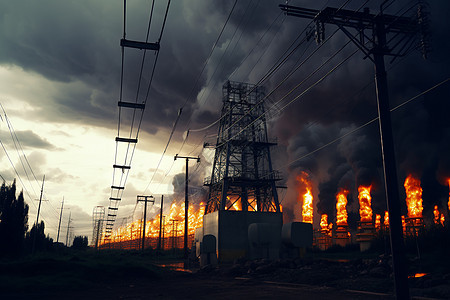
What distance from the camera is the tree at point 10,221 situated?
4217cm

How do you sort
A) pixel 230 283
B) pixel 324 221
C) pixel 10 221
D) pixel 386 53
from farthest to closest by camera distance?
pixel 324 221, pixel 10 221, pixel 230 283, pixel 386 53

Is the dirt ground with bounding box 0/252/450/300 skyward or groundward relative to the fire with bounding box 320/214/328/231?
groundward

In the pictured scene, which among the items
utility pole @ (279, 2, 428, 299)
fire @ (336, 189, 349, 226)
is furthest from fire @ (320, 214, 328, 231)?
utility pole @ (279, 2, 428, 299)

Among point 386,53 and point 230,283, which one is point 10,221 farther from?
point 386,53

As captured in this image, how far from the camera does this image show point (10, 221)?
43781 millimetres

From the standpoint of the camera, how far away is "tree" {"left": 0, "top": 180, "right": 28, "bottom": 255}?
42175 millimetres

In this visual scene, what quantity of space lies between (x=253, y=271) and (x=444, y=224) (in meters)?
17.6

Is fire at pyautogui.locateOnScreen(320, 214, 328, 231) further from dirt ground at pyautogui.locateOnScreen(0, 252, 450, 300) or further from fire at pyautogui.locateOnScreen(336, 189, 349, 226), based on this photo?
dirt ground at pyautogui.locateOnScreen(0, 252, 450, 300)

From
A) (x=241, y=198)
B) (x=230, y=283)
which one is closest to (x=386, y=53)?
(x=230, y=283)

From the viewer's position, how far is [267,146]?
52.6 m

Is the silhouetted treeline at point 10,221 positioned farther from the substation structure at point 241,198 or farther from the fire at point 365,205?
the fire at point 365,205

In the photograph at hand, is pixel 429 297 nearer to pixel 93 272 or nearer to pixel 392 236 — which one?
pixel 392 236

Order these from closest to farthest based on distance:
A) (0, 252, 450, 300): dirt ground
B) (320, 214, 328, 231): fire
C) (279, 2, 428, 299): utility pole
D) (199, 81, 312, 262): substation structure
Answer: (279, 2, 428, 299): utility pole
(0, 252, 450, 300): dirt ground
(199, 81, 312, 262): substation structure
(320, 214, 328, 231): fire

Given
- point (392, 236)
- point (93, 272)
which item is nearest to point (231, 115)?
point (93, 272)
